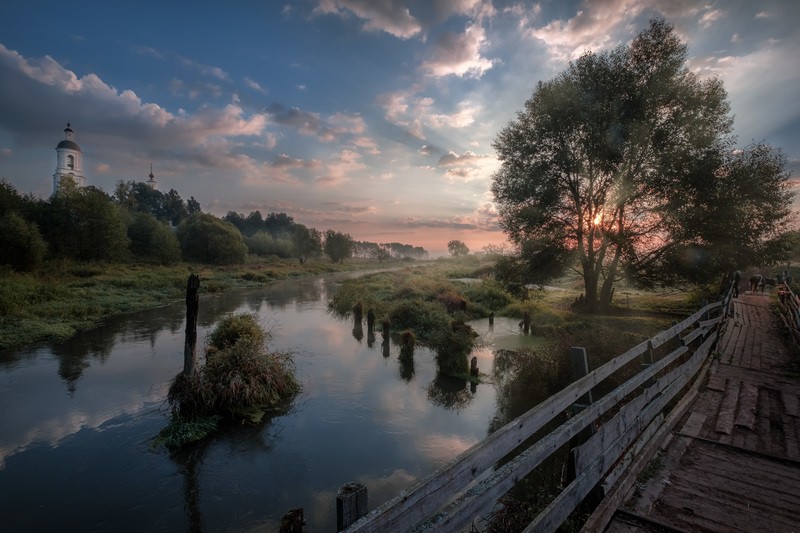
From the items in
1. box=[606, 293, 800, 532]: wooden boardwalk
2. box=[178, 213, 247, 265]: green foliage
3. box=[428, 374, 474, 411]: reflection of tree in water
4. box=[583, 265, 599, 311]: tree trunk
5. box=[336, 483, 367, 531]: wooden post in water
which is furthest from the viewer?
box=[178, 213, 247, 265]: green foliage

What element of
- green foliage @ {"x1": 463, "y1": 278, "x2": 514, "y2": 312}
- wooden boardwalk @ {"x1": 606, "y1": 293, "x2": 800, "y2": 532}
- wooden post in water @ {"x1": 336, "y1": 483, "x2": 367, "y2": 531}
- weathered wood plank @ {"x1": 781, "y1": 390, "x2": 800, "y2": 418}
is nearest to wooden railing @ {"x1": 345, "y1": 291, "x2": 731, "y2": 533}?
wooden post in water @ {"x1": 336, "y1": 483, "x2": 367, "y2": 531}

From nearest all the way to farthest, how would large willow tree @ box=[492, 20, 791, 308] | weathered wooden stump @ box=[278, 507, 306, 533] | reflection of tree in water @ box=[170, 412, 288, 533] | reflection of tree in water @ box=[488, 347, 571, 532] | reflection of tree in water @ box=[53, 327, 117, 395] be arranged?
1. weathered wooden stump @ box=[278, 507, 306, 533]
2. reflection of tree in water @ box=[170, 412, 288, 533]
3. reflection of tree in water @ box=[488, 347, 571, 532]
4. reflection of tree in water @ box=[53, 327, 117, 395]
5. large willow tree @ box=[492, 20, 791, 308]

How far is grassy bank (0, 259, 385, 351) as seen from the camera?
60.6ft

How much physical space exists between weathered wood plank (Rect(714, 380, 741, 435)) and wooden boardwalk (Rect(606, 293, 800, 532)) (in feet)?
0.05

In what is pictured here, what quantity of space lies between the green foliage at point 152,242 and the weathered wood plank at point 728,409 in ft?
203

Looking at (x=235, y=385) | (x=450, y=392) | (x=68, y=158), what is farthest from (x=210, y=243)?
(x=450, y=392)

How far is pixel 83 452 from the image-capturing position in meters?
8.65

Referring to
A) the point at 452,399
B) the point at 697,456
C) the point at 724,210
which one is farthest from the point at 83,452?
the point at 724,210

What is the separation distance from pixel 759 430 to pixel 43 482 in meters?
13.6

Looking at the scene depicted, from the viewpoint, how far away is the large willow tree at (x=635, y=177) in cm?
1822

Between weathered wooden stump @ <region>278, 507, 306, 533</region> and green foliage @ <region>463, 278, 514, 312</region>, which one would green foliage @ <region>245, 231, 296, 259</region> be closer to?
green foliage @ <region>463, 278, 514, 312</region>

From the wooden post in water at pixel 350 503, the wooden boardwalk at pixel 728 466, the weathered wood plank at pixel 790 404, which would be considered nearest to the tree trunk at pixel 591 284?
the wooden boardwalk at pixel 728 466

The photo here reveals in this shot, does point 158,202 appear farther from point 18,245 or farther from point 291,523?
point 291,523

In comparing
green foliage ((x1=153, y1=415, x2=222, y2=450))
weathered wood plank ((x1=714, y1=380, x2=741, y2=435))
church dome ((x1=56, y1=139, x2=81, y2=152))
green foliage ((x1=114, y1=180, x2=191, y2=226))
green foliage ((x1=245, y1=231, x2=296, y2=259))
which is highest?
church dome ((x1=56, y1=139, x2=81, y2=152))
